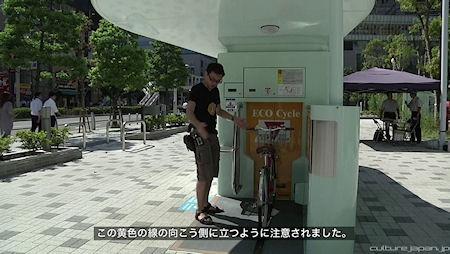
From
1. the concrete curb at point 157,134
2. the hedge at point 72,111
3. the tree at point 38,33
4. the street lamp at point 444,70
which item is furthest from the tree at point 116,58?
the street lamp at point 444,70

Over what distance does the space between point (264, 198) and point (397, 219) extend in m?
2.05

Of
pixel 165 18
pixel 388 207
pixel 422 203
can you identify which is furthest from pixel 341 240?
pixel 165 18

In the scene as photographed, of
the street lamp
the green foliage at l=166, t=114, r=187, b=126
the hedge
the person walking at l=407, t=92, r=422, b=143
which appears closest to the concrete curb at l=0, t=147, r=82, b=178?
the green foliage at l=166, t=114, r=187, b=126

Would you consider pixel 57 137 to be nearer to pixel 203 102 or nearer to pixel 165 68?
pixel 203 102

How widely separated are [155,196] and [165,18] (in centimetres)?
279

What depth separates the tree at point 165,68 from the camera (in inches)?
1065

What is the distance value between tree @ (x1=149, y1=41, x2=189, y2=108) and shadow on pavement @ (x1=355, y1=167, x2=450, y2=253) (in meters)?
20.9

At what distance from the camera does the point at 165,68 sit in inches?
1075

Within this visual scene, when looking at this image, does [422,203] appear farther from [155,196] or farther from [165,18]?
[165,18]

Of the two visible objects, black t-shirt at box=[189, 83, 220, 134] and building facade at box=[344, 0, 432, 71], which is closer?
black t-shirt at box=[189, 83, 220, 134]

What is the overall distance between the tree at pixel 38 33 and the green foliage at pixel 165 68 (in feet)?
43.4

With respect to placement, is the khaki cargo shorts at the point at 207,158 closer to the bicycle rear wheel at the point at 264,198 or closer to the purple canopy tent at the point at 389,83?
the bicycle rear wheel at the point at 264,198

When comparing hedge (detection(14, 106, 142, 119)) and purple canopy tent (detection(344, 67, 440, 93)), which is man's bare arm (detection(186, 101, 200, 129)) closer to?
purple canopy tent (detection(344, 67, 440, 93))

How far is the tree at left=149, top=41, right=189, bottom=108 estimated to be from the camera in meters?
27.0
